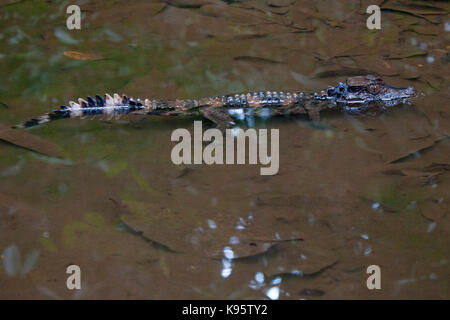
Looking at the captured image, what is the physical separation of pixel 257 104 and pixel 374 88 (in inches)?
43.3

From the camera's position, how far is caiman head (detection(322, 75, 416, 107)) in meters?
4.14

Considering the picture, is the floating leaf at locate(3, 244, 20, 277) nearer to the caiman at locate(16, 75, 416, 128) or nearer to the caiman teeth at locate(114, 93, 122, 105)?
the caiman at locate(16, 75, 416, 128)

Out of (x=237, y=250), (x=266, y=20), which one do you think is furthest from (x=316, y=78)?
(x=237, y=250)

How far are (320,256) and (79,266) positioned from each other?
4.67ft

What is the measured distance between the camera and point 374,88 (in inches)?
164

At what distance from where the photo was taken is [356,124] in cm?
384

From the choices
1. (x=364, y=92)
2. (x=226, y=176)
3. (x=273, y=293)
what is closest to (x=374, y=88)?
(x=364, y=92)

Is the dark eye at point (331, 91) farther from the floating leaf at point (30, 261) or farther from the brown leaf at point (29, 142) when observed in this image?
the floating leaf at point (30, 261)

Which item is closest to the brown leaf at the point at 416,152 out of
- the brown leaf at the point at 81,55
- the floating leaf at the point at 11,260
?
the floating leaf at the point at 11,260

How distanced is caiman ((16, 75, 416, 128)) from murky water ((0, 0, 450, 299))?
103 mm

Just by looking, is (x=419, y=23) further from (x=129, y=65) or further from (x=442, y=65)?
(x=129, y=65)

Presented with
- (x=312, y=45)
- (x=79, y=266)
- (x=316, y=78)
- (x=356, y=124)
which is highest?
(x=312, y=45)

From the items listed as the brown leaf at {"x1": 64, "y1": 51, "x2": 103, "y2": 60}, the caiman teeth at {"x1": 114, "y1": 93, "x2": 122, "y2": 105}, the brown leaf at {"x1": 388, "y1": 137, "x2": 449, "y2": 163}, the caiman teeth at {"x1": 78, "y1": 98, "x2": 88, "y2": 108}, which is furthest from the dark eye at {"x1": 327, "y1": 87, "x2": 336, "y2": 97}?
the brown leaf at {"x1": 64, "y1": 51, "x2": 103, "y2": 60}

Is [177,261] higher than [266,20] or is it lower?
lower
